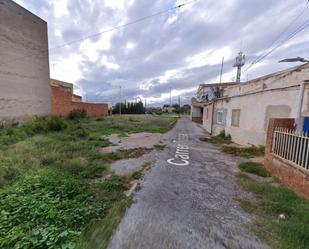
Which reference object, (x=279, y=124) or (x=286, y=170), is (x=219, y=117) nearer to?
(x=279, y=124)

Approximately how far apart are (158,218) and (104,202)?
1065 millimetres

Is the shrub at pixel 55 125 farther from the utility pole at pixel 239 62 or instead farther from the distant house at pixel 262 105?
the utility pole at pixel 239 62

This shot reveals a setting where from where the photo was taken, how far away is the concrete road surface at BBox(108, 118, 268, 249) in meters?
2.15

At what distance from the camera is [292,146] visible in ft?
12.8

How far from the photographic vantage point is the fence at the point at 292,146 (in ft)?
11.4

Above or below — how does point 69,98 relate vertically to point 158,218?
above

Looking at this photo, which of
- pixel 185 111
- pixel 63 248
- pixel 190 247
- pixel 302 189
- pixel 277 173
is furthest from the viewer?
pixel 185 111

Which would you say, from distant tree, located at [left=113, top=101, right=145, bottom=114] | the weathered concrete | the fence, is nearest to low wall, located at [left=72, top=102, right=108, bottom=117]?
distant tree, located at [left=113, top=101, right=145, bottom=114]

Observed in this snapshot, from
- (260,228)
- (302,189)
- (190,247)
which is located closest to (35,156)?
(190,247)

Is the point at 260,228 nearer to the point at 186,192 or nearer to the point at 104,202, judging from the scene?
the point at 186,192

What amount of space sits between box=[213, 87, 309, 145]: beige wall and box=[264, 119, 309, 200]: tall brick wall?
130cm

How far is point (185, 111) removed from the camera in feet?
242

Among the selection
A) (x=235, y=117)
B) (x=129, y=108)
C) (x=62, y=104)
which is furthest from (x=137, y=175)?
(x=129, y=108)

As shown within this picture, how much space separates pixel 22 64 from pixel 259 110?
1675cm
